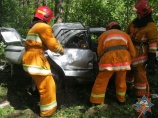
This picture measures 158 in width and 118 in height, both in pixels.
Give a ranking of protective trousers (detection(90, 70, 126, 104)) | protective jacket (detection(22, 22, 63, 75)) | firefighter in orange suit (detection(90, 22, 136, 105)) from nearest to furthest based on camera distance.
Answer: protective jacket (detection(22, 22, 63, 75)), firefighter in orange suit (detection(90, 22, 136, 105)), protective trousers (detection(90, 70, 126, 104))

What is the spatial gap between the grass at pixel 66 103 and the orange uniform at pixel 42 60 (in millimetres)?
321

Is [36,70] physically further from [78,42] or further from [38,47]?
[78,42]

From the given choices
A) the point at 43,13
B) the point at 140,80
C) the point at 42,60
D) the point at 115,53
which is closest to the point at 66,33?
the point at 43,13

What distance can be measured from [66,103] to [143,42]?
1.97m

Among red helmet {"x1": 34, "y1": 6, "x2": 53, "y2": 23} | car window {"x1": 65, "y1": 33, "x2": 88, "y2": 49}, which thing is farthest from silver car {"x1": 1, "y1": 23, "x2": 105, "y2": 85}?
red helmet {"x1": 34, "y1": 6, "x2": 53, "y2": 23}

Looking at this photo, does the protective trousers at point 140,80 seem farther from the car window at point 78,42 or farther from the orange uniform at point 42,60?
the orange uniform at point 42,60

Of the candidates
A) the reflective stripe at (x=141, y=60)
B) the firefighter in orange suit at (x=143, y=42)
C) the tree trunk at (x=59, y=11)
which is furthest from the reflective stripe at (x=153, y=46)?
the tree trunk at (x=59, y=11)

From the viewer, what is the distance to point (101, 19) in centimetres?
1116

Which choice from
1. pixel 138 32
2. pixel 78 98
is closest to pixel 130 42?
pixel 138 32

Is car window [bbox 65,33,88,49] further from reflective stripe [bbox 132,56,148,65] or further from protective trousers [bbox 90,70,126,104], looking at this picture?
reflective stripe [bbox 132,56,148,65]

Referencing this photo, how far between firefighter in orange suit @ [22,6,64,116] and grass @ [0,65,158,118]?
33 centimetres

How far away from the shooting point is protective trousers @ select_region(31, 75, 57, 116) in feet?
15.4

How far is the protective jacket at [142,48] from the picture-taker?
16.5 feet

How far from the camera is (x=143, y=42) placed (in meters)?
5.20
